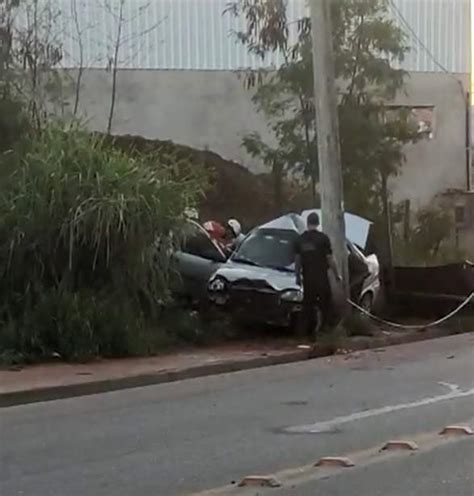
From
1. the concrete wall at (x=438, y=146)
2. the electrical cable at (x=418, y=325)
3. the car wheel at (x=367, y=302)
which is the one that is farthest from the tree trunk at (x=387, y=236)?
the concrete wall at (x=438, y=146)

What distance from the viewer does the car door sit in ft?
62.9

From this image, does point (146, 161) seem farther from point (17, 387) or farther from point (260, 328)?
point (17, 387)

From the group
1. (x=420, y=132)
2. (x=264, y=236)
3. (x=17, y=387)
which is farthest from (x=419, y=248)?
(x=17, y=387)

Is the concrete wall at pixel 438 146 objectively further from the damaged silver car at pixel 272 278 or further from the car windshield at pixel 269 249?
the car windshield at pixel 269 249

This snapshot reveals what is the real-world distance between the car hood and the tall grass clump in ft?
5.60

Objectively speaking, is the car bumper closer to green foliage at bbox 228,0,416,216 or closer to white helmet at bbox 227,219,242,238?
white helmet at bbox 227,219,242,238

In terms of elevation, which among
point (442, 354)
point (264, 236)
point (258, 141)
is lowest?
point (442, 354)

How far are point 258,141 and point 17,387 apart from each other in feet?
52.0

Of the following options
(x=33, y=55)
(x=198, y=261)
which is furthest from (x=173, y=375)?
(x=33, y=55)

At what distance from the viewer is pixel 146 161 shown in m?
17.2

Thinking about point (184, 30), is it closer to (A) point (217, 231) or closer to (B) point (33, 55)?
(B) point (33, 55)

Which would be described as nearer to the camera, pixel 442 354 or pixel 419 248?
pixel 442 354

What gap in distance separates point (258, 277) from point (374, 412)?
6628 millimetres

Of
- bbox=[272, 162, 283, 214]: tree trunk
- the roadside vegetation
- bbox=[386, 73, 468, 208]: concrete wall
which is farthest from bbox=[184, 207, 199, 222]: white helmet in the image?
bbox=[386, 73, 468, 208]: concrete wall
